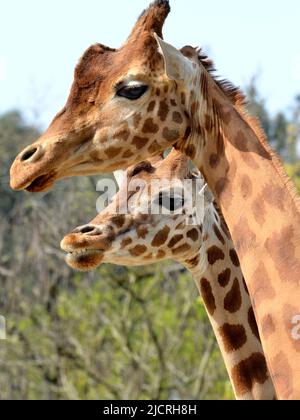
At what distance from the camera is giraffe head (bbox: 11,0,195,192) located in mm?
4355

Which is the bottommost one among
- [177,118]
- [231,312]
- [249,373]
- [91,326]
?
[91,326]

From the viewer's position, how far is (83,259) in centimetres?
579

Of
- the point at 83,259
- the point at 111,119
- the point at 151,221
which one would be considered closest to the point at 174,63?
the point at 111,119

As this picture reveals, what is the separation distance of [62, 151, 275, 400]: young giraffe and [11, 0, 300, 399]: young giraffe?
1376mm

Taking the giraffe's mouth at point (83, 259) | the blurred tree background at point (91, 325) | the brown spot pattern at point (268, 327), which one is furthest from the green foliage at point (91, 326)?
the brown spot pattern at point (268, 327)

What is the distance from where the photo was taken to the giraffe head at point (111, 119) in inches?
171

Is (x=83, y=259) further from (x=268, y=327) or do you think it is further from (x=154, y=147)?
(x=268, y=327)

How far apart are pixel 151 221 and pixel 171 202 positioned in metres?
0.21

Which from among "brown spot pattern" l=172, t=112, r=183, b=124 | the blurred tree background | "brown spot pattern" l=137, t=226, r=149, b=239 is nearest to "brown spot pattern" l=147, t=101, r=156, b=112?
"brown spot pattern" l=172, t=112, r=183, b=124

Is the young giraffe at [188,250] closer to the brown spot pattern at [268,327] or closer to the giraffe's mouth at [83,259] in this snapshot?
the giraffe's mouth at [83,259]

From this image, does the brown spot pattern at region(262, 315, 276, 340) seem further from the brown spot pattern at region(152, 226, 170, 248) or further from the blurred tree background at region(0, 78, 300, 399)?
the blurred tree background at region(0, 78, 300, 399)

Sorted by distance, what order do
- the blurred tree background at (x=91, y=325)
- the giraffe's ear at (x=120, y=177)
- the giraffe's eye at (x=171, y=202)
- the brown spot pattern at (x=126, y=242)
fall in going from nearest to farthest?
the brown spot pattern at (x=126, y=242), the giraffe's eye at (x=171, y=202), the giraffe's ear at (x=120, y=177), the blurred tree background at (x=91, y=325)

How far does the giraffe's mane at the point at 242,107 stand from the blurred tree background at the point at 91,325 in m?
9.55

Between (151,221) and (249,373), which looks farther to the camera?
(151,221)
